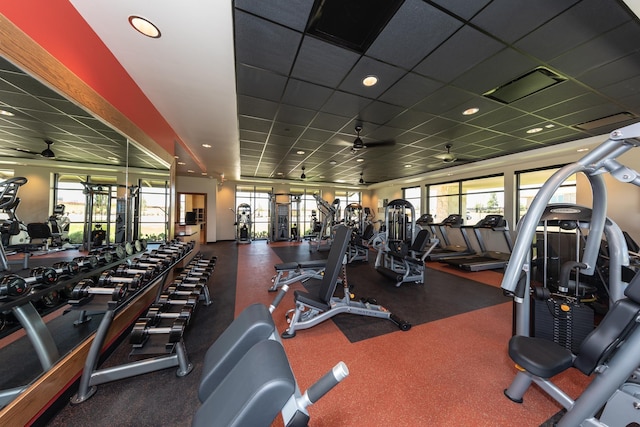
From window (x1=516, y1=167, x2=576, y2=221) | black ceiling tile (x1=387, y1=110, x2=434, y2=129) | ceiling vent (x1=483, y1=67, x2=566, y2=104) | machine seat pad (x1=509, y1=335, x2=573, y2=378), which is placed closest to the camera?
machine seat pad (x1=509, y1=335, x2=573, y2=378)

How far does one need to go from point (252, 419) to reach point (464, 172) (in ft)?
29.5

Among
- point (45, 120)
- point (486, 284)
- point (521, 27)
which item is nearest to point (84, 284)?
point (45, 120)

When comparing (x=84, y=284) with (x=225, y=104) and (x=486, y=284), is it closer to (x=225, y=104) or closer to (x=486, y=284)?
(x=225, y=104)

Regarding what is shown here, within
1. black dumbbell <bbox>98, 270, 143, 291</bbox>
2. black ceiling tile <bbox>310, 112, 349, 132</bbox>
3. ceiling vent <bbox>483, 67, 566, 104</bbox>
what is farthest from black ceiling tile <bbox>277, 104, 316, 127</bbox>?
black dumbbell <bbox>98, 270, 143, 291</bbox>

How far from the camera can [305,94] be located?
311 centimetres

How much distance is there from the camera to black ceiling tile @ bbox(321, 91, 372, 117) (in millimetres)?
3164

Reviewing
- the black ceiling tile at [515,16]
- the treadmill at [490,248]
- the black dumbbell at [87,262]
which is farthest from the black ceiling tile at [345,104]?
the treadmill at [490,248]

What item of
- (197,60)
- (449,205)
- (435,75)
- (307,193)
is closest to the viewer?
(197,60)

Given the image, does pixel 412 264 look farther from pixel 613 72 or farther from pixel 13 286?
pixel 13 286

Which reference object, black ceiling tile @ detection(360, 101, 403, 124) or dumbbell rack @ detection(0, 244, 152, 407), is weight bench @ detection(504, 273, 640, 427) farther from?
black ceiling tile @ detection(360, 101, 403, 124)

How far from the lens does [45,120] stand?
1.76m

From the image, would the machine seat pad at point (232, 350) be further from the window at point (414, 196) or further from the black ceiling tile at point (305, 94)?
the window at point (414, 196)

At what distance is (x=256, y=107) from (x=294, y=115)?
0.64 m

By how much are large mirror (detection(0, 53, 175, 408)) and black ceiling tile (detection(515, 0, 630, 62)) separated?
389 centimetres
